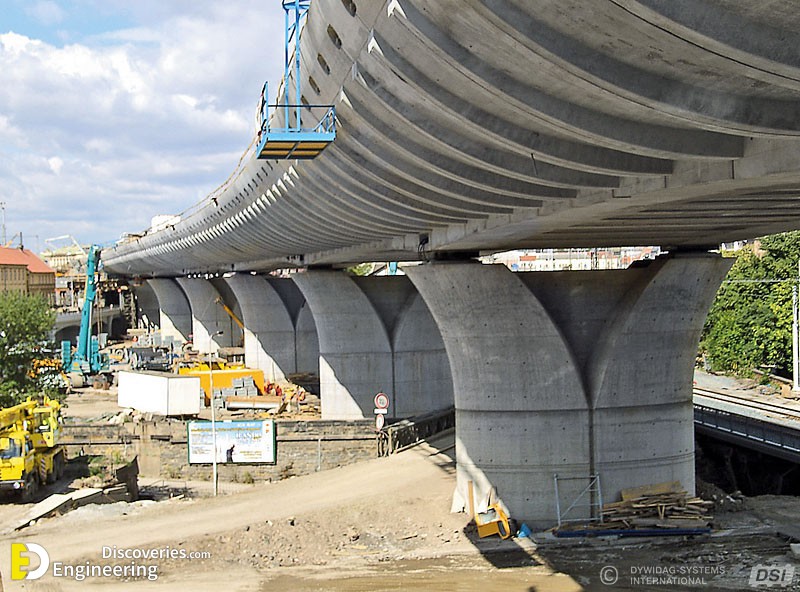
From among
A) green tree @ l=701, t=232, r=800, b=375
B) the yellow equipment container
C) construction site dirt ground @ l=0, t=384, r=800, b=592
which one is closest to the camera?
construction site dirt ground @ l=0, t=384, r=800, b=592

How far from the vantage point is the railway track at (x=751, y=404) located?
42228mm

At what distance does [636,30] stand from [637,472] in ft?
55.9

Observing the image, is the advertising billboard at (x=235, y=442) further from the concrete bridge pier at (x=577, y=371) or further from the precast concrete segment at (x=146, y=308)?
the precast concrete segment at (x=146, y=308)

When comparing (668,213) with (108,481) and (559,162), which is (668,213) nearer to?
(559,162)

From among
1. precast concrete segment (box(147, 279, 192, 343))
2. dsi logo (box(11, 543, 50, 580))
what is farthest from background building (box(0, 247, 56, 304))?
dsi logo (box(11, 543, 50, 580))

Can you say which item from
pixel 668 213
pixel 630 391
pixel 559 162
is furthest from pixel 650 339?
pixel 559 162

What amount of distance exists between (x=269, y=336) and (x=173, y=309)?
3485cm

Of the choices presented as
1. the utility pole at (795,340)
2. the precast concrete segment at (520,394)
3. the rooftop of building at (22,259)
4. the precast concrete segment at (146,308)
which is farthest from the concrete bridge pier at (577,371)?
the precast concrete segment at (146,308)

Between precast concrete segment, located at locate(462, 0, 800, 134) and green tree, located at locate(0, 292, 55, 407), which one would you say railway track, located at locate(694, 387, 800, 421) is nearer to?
green tree, located at locate(0, 292, 55, 407)

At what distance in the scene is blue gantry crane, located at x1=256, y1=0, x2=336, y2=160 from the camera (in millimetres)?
13641

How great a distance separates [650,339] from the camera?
74.2 feet

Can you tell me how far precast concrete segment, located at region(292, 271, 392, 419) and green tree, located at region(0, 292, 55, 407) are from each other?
1332cm

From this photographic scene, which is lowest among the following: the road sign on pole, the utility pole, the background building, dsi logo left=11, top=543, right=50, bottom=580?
dsi logo left=11, top=543, right=50, bottom=580

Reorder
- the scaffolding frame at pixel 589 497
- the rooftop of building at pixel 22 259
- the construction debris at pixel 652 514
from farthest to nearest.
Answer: the rooftop of building at pixel 22 259, the scaffolding frame at pixel 589 497, the construction debris at pixel 652 514
